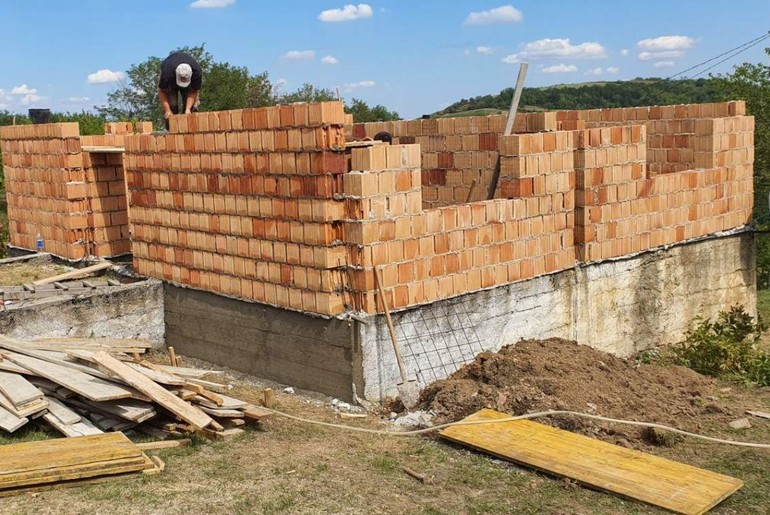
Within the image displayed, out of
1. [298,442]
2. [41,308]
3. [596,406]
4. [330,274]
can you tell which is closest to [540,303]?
[596,406]

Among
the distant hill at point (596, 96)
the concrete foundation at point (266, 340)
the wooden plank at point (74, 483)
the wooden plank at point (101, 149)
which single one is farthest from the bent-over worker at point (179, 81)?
the distant hill at point (596, 96)

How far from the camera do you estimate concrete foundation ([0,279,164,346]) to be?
9242 millimetres

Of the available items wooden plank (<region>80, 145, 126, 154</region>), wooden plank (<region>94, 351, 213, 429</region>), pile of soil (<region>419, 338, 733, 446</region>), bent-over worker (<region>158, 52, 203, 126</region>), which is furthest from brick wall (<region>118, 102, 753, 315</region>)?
wooden plank (<region>94, 351, 213, 429</region>)

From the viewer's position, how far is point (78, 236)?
1188cm

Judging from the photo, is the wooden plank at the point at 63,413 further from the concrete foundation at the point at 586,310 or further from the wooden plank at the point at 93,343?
the concrete foundation at the point at 586,310

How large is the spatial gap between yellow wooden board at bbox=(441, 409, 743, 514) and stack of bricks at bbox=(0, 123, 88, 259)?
724 centimetres

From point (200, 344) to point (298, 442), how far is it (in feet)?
10.5

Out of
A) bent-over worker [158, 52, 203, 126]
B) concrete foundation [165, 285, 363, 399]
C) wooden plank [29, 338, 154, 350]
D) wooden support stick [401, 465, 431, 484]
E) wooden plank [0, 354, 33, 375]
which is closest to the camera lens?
Answer: wooden support stick [401, 465, 431, 484]

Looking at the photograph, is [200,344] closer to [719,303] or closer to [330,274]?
[330,274]

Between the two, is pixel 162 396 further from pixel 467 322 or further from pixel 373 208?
pixel 467 322

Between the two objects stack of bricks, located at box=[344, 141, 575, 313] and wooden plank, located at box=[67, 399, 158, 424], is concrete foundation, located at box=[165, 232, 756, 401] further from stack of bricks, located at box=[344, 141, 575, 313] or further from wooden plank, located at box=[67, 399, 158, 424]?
wooden plank, located at box=[67, 399, 158, 424]

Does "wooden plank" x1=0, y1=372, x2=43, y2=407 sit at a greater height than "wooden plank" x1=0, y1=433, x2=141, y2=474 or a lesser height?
greater

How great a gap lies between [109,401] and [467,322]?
11.8 ft

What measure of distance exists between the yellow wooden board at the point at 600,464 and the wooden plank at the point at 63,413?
2970mm
